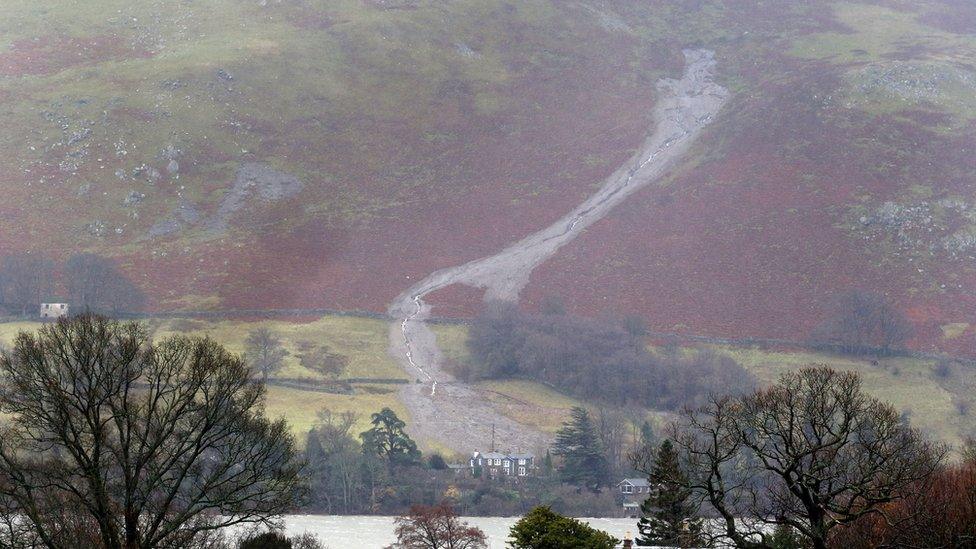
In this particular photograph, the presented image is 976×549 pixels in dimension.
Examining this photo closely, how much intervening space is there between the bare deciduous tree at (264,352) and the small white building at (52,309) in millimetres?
16301

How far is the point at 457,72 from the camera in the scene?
564 ft

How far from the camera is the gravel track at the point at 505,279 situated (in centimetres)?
9150

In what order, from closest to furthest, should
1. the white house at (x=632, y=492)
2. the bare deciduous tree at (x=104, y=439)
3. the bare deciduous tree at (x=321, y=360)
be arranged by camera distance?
the bare deciduous tree at (x=104, y=439) → the white house at (x=632, y=492) → the bare deciduous tree at (x=321, y=360)

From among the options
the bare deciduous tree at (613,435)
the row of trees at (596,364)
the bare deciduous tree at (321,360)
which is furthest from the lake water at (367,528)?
the row of trees at (596,364)

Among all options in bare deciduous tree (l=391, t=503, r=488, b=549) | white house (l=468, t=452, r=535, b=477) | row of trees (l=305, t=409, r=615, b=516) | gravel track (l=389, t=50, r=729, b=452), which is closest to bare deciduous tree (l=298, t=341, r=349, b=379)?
gravel track (l=389, t=50, r=729, b=452)

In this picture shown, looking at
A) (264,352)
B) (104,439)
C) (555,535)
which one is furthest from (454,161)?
(104,439)

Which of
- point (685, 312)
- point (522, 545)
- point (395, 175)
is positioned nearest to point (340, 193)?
A: point (395, 175)

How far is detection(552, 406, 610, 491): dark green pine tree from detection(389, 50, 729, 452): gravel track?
3485 mm

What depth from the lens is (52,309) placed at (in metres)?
105

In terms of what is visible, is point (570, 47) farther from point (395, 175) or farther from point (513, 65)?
point (395, 175)

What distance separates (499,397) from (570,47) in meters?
104

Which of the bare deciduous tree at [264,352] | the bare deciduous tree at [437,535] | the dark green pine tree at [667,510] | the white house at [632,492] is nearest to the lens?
the dark green pine tree at [667,510]

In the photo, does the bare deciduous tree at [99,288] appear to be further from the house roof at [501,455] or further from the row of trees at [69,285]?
the house roof at [501,455]

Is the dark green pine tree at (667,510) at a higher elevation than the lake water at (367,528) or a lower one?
higher
